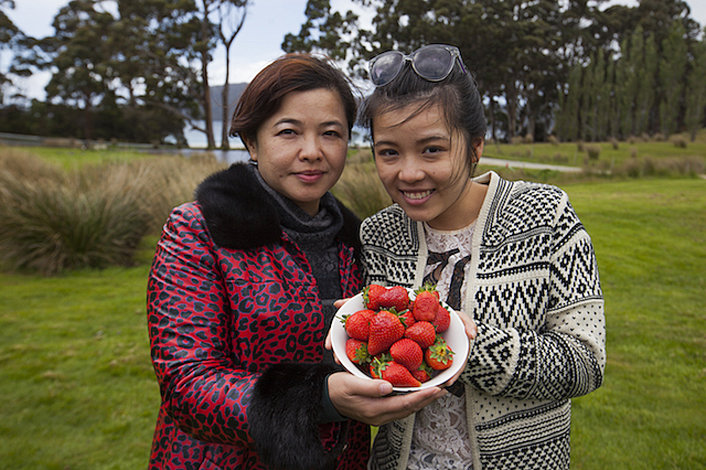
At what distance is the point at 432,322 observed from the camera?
133cm

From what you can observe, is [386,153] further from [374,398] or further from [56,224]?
[56,224]

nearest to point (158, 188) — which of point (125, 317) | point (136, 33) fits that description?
point (125, 317)

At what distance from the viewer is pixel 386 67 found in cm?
160

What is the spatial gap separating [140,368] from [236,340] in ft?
11.9

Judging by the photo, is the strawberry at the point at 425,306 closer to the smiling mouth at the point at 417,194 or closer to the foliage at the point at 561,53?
the smiling mouth at the point at 417,194

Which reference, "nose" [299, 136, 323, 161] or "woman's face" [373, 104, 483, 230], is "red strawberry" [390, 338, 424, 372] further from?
"nose" [299, 136, 323, 161]

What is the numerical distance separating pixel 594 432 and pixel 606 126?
Result: 39335 mm

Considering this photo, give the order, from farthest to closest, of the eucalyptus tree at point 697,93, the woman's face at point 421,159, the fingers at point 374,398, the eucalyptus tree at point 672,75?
the eucalyptus tree at point 672,75 → the eucalyptus tree at point 697,93 → the woman's face at point 421,159 → the fingers at point 374,398

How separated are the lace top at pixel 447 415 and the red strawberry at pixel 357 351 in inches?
15.9

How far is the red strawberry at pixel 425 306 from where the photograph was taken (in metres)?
1.30

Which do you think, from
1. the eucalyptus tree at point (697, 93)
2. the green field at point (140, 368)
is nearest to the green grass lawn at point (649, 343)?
the green field at point (140, 368)

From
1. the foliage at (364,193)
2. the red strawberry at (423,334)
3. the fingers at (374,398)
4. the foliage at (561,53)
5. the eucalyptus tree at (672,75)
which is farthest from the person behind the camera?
the eucalyptus tree at (672,75)

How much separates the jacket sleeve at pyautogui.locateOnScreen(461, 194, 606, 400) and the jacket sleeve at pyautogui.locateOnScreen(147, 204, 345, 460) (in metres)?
0.49

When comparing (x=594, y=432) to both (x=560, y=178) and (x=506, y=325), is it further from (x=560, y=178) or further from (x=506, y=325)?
(x=560, y=178)
